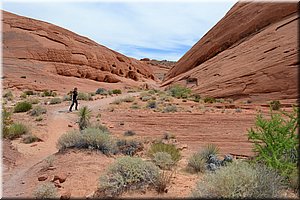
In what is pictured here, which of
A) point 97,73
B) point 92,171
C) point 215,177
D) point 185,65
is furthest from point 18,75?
point 215,177

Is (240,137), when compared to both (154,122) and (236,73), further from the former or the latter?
(236,73)

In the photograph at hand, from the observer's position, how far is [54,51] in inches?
1772

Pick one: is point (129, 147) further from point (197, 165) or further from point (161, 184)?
point (161, 184)

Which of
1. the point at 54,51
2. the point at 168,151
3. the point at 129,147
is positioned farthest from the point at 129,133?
the point at 54,51

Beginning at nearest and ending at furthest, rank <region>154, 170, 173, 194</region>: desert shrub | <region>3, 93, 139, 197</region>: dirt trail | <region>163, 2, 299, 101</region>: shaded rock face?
<region>154, 170, 173, 194</region>: desert shrub
<region>3, 93, 139, 197</region>: dirt trail
<region>163, 2, 299, 101</region>: shaded rock face

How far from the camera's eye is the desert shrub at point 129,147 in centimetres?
859

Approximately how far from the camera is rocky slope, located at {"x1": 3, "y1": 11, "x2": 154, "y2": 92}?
41406 mm

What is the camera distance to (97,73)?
49594 millimetres

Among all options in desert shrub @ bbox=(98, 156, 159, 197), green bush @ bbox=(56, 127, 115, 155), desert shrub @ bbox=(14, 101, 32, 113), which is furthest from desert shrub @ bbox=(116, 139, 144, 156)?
desert shrub @ bbox=(14, 101, 32, 113)

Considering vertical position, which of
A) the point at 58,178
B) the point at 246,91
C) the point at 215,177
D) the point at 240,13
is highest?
the point at 240,13

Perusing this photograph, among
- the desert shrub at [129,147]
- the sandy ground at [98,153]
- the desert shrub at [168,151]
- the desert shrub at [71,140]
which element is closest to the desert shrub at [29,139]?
the sandy ground at [98,153]

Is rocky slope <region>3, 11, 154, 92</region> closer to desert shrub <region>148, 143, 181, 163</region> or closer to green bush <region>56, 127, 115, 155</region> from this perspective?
green bush <region>56, 127, 115, 155</region>

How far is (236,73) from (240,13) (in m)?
9.93

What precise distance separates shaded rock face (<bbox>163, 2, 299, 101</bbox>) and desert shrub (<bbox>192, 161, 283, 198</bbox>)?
17738 millimetres
